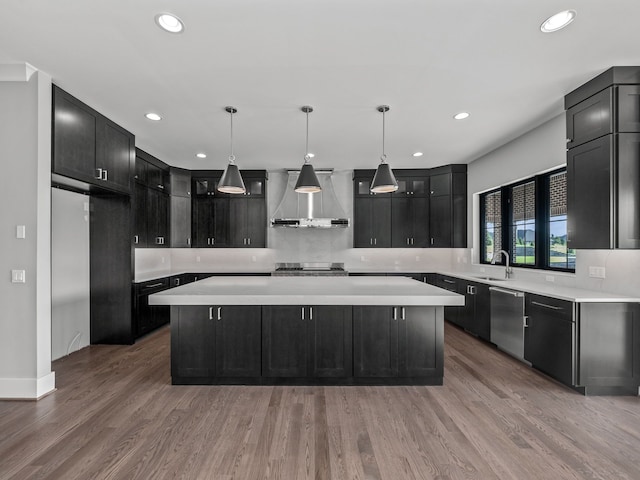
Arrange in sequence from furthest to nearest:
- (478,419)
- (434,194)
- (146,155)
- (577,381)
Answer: (434,194) → (146,155) → (577,381) → (478,419)

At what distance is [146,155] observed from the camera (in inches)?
202

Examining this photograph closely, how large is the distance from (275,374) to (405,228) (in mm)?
4159

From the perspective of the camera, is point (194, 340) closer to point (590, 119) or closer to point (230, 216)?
point (230, 216)

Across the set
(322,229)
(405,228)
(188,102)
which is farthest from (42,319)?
(405,228)

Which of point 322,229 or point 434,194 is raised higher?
point 434,194

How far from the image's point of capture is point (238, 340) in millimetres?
3070

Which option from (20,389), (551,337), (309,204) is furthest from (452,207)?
(20,389)

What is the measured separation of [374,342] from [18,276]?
3.15 m

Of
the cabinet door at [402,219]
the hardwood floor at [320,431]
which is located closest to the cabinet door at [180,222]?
the hardwood floor at [320,431]

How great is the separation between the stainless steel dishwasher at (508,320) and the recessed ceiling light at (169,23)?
392 centimetres

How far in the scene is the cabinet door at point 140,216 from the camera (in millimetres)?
4641

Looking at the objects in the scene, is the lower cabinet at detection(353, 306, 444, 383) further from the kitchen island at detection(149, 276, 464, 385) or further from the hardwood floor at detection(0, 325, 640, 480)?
the hardwood floor at detection(0, 325, 640, 480)

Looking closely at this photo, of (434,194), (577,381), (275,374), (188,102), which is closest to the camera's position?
(577,381)

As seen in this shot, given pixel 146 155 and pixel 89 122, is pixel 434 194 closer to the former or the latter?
pixel 146 155
